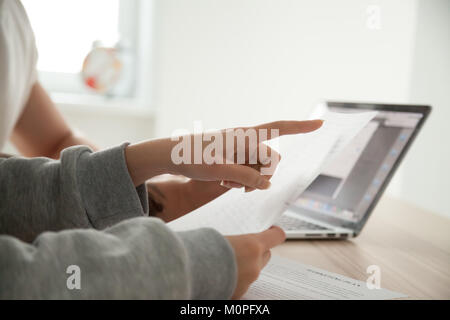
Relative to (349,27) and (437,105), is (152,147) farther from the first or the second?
(437,105)

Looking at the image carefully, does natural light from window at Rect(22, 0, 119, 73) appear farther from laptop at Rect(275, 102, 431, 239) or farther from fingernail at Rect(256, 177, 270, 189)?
fingernail at Rect(256, 177, 270, 189)

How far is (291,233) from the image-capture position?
2.00 feet

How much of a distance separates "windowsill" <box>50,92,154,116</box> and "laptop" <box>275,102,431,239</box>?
902 millimetres

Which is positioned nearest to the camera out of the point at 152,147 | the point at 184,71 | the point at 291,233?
the point at 152,147

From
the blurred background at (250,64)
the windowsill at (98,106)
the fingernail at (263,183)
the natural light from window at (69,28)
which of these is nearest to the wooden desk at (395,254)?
the fingernail at (263,183)

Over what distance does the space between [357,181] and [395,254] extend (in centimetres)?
16

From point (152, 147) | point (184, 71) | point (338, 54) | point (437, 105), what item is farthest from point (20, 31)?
point (437, 105)

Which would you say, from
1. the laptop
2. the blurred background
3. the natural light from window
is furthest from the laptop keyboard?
the natural light from window

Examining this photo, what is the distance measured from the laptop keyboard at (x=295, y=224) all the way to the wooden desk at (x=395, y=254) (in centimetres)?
4

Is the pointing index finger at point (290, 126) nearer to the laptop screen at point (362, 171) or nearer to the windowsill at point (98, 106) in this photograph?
the laptop screen at point (362, 171)

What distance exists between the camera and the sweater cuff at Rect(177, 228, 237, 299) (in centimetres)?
32

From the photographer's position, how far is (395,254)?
1.88 feet

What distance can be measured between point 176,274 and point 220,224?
19 centimetres
